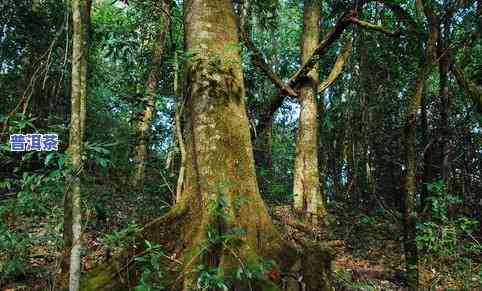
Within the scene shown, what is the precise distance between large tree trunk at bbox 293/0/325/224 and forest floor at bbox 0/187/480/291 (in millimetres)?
355

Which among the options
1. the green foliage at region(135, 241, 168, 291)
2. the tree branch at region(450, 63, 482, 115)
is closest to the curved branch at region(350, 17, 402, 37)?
the tree branch at region(450, 63, 482, 115)

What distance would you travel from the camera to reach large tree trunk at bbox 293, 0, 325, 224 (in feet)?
28.4

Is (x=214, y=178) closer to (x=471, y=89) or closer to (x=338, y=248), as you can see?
(x=338, y=248)

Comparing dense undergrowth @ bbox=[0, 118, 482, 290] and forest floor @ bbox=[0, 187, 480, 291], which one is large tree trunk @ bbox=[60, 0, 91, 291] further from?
forest floor @ bbox=[0, 187, 480, 291]

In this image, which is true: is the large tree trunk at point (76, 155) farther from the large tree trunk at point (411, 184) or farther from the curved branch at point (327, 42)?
the curved branch at point (327, 42)

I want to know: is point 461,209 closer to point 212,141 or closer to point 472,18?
point 472,18

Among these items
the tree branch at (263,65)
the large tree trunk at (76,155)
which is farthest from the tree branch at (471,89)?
the large tree trunk at (76,155)

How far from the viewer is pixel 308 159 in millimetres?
8828

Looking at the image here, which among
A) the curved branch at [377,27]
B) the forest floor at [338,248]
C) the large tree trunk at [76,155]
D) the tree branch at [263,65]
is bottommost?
the forest floor at [338,248]

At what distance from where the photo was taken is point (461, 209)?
Result: 31.0 ft

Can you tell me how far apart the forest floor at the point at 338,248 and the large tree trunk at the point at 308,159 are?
1.16 ft

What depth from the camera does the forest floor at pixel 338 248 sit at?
4.62m

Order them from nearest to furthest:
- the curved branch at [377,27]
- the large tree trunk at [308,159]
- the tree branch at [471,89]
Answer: the tree branch at [471,89] < the curved branch at [377,27] < the large tree trunk at [308,159]

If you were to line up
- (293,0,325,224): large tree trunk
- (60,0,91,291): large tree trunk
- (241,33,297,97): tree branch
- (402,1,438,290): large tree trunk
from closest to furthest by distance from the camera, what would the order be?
1. (60,0,91,291): large tree trunk
2. (402,1,438,290): large tree trunk
3. (241,33,297,97): tree branch
4. (293,0,325,224): large tree trunk
